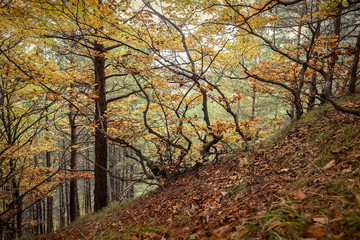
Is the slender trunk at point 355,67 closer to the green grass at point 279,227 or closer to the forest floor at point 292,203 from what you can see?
the forest floor at point 292,203

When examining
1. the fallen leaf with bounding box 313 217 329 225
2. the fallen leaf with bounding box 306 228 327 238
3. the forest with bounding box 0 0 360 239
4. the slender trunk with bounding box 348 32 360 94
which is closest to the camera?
the fallen leaf with bounding box 306 228 327 238

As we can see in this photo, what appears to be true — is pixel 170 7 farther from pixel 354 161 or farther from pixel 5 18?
pixel 354 161

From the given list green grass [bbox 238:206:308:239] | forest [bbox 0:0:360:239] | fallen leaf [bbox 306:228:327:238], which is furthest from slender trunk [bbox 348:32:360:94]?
fallen leaf [bbox 306:228:327:238]

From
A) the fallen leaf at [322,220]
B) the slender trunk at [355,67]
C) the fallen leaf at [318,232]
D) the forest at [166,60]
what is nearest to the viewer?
the fallen leaf at [318,232]

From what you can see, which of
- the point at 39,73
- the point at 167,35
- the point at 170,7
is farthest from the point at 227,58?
the point at 39,73

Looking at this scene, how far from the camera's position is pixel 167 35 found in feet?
17.9

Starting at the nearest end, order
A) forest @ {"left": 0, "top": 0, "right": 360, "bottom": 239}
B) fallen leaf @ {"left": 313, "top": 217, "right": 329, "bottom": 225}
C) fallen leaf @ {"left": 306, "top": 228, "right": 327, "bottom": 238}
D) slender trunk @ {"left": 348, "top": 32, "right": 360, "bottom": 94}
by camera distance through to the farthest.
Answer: fallen leaf @ {"left": 306, "top": 228, "right": 327, "bottom": 238} → fallen leaf @ {"left": 313, "top": 217, "right": 329, "bottom": 225} → slender trunk @ {"left": 348, "top": 32, "right": 360, "bottom": 94} → forest @ {"left": 0, "top": 0, "right": 360, "bottom": 239}

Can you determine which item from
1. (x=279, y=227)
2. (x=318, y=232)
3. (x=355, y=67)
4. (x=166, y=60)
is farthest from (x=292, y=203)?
(x=355, y=67)

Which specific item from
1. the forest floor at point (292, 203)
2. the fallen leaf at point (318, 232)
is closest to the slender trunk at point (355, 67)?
the forest floor at point (292, 203)

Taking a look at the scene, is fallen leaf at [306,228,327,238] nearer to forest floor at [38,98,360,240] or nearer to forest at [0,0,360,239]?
forest floor at [38,98,360,240]

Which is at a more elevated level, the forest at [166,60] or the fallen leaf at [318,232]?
the forest at [166,60]

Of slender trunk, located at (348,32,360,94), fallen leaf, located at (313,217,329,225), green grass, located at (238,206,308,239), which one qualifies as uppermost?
slender trunk, located at (348,32,360,94)

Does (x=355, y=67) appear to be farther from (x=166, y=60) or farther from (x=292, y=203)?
(x=292, y=203)

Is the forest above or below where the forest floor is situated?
above
